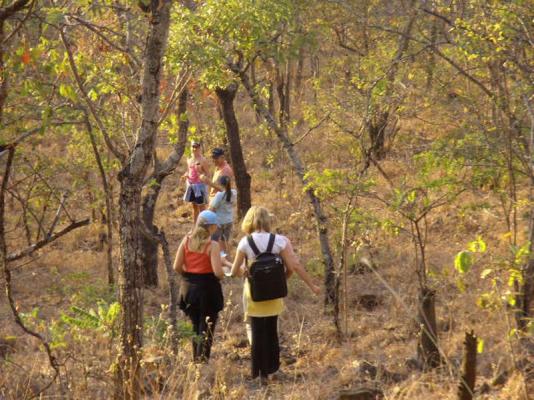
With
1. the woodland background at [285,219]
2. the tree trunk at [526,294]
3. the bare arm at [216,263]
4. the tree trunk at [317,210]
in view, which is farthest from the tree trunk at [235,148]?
the tree trunk at [526,294]

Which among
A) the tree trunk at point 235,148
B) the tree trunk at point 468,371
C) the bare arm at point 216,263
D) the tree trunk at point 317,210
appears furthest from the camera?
the tree trunk at point 235,148

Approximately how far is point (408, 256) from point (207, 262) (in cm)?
498

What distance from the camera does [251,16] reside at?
762 centimetres

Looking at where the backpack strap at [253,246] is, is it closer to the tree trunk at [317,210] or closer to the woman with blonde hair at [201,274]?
the woman with blonde hair at [201,274]

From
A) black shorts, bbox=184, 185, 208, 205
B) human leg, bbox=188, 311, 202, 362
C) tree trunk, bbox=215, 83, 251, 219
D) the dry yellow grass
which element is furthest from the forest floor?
black shorts, bbox=184, 185, 208, 205

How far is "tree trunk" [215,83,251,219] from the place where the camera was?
12.8 meters

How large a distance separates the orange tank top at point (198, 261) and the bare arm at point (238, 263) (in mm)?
305

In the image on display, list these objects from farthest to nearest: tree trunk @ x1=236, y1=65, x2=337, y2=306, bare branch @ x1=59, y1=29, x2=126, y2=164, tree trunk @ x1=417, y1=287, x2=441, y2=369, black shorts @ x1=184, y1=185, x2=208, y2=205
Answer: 1. black shorts @ x1=184, y1=185, x2=208, y2=205
2. tree trunk @ x1=236, y1=65, x2=337, y2=306
3. tree trunk @ x1=417, y1=287, x2=441, y2=369
4. bare branch @ x1=59, y1=29, x2=126, y2=164

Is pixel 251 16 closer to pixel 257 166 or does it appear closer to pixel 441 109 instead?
pixel 441 109

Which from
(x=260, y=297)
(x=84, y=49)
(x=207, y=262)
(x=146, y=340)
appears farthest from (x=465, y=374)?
(x=84, y=49)

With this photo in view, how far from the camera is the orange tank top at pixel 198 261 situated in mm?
6371

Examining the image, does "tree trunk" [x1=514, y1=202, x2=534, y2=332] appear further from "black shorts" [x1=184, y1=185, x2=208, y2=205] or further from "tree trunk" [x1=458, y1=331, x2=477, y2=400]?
"black shorts" [x1=184, y1=185, x2=208, y2=205]

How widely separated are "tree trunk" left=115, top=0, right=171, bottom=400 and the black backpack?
168 cm

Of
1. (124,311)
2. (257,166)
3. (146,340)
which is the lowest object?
(146,340)
